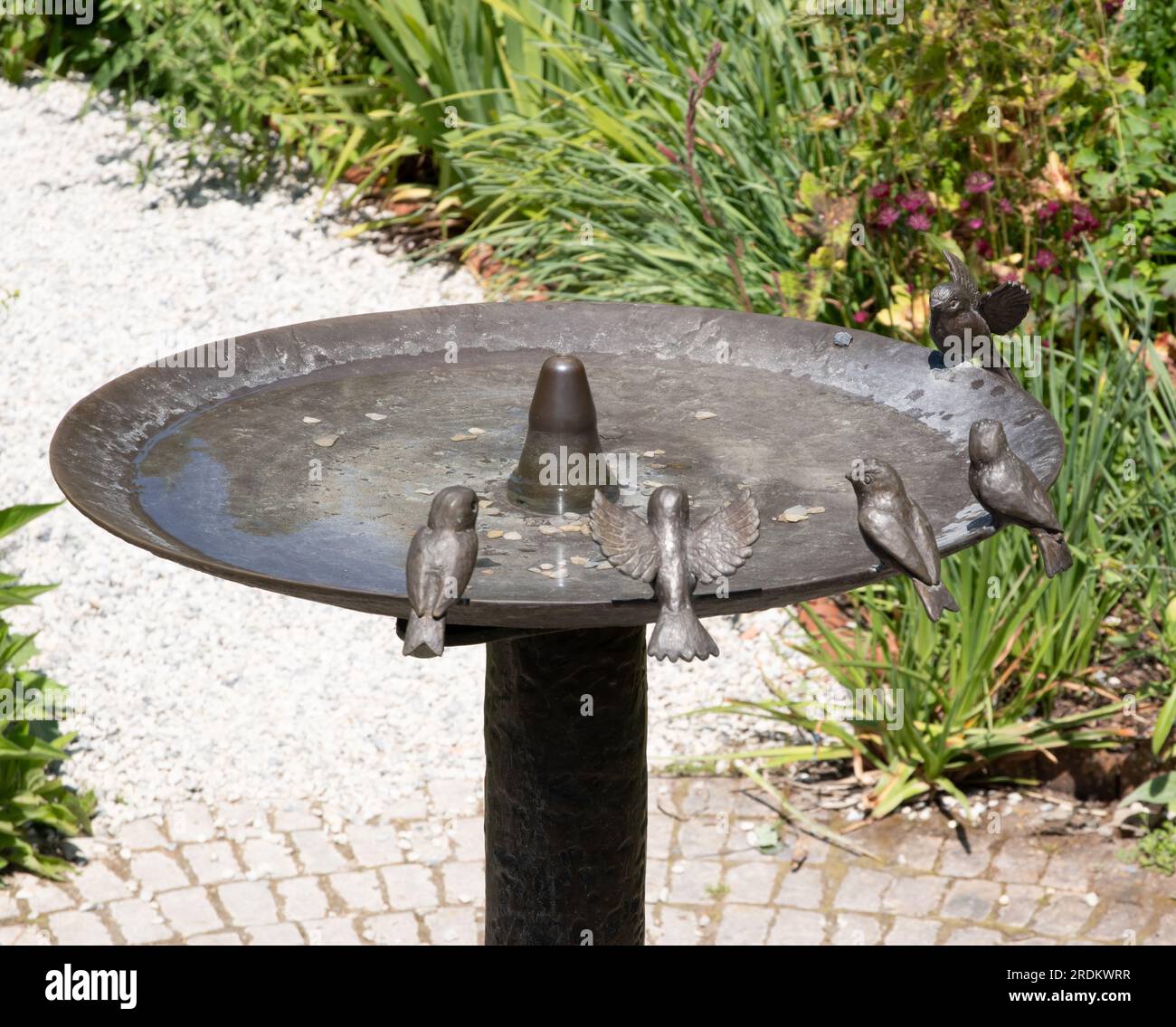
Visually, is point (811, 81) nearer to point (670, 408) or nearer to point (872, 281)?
point (872, 281)

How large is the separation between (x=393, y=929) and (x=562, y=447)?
1.85 metres

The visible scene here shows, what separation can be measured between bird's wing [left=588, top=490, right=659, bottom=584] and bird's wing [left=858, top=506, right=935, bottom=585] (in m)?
0.32

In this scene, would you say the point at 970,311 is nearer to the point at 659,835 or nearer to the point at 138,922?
the point at 659,835

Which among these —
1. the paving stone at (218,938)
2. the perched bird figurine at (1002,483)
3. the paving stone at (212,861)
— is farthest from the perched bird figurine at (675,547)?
the paving stone at (212,861)

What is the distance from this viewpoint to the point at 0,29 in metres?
8.80

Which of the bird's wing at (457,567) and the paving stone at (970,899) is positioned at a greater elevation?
the bird's wing at (457,567)

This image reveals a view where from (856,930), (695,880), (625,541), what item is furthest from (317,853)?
(625,541)

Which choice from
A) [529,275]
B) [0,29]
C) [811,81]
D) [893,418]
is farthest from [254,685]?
[0,29]

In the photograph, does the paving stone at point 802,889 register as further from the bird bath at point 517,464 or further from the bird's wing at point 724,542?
the bird's wing at point 724,542

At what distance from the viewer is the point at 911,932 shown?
395cm

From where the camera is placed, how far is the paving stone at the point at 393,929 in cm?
398

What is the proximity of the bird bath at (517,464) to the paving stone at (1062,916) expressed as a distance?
1.33 meters
